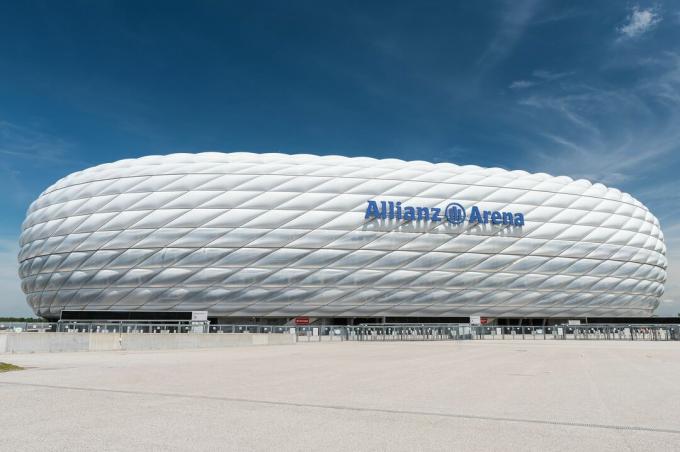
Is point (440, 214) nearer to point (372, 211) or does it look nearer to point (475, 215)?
point (475, 215)

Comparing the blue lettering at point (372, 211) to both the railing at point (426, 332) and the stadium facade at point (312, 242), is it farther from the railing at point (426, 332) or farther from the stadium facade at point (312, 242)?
the railing at point (426, 332)

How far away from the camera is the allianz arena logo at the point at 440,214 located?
42625 mm

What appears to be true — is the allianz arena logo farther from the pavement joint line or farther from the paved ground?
the pavement joint line

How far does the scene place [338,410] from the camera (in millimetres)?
6711

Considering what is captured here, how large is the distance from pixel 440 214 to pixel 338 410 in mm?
38317

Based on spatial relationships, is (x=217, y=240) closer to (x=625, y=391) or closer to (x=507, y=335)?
(x=507, y=335)

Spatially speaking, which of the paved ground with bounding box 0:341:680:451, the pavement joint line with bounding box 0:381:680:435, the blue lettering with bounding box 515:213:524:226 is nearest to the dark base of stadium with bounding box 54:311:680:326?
the blue lettering with bounding box 515:213:524:226

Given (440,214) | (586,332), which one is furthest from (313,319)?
(586,332)

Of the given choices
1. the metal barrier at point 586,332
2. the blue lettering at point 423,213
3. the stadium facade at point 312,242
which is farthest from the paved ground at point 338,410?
the blue lettering at point 423,213

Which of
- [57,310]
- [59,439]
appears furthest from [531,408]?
[57,310]

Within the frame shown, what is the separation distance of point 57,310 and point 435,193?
32.5 metres

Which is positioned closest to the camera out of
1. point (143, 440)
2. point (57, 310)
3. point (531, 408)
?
point (143, 440)

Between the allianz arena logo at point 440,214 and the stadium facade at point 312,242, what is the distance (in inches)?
4.6

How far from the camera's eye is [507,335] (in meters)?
41.1
